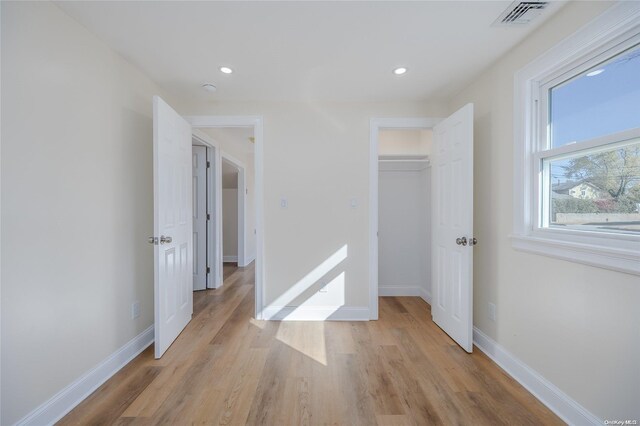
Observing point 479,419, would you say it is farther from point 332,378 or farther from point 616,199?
point 616,199

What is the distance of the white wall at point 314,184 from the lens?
9.20 ft

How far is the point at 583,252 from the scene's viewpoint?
1.41 meters

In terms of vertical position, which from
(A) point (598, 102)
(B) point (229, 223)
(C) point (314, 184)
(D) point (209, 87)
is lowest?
(B) point (229, 223)

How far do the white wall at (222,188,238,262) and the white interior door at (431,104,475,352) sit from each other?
443 cm

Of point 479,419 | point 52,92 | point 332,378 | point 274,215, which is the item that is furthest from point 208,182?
point 479,419

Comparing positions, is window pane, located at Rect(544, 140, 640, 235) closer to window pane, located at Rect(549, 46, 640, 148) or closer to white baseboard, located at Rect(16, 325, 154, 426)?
window pane, located at Rect(549, 46, 640, 148)

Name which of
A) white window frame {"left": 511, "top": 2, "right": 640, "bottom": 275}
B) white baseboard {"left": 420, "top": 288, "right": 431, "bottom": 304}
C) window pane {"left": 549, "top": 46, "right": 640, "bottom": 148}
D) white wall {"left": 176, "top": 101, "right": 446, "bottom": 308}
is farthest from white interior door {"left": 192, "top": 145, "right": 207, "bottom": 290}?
window pane {"left": 549, "top": 46, "right": 640, "bottom": 148}

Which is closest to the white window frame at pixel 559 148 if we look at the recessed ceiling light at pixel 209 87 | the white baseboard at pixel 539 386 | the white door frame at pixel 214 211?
the white baseboard at pixel 539 386

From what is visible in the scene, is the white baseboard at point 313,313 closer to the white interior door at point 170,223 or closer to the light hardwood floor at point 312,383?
the light hardwood floor at point 312,383

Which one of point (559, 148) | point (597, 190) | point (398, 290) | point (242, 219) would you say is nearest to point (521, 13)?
point (559, 148)

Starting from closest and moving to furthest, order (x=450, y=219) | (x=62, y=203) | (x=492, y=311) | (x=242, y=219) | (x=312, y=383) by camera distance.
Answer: (x=62, y=203)
(x=312, y=383)
(x=492, y=311)
(x=450, y=219)
(x=242, y=219)

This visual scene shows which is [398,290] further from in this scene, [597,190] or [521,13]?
[521,13]

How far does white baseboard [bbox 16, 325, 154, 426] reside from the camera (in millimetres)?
1395

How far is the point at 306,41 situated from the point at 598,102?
171 cm
